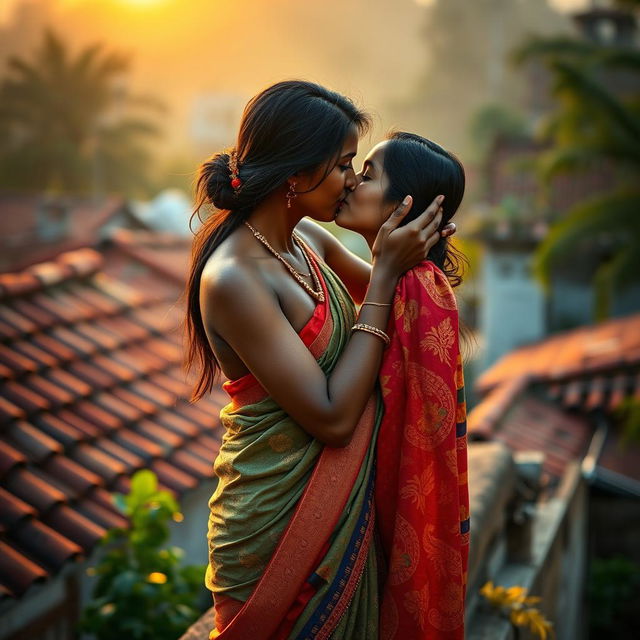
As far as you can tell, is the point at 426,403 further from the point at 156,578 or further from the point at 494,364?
the point at 494,364

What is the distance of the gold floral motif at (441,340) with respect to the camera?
2104 millimetres

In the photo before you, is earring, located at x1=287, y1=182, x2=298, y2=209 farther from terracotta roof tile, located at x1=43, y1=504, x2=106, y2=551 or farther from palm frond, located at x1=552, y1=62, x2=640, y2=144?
palm frond, located at x1=552, y1=62, x2=640, y2=144

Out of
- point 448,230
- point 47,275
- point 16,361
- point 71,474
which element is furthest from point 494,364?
point 448,230

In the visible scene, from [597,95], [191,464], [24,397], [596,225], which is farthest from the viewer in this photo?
[596,225]

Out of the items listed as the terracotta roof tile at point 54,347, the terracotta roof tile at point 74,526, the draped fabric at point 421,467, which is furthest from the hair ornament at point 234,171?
the terracotta roof tile at point 54,347

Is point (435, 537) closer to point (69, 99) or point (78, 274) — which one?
point (78, 274)

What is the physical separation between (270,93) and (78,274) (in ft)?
15.3

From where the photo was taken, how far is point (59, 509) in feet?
13.2

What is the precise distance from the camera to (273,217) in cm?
215

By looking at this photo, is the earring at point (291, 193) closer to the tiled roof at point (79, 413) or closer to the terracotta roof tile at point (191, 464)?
the tiled roof at point (79, 413)

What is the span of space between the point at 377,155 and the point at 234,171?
0.39 meters

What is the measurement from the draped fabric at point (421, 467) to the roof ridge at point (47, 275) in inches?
161

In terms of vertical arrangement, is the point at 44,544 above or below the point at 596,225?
below

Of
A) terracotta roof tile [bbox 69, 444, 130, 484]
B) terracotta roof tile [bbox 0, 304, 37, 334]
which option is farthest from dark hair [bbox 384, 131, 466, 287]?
terracotta roof tile [bbox 0, 304, 37, 334]
